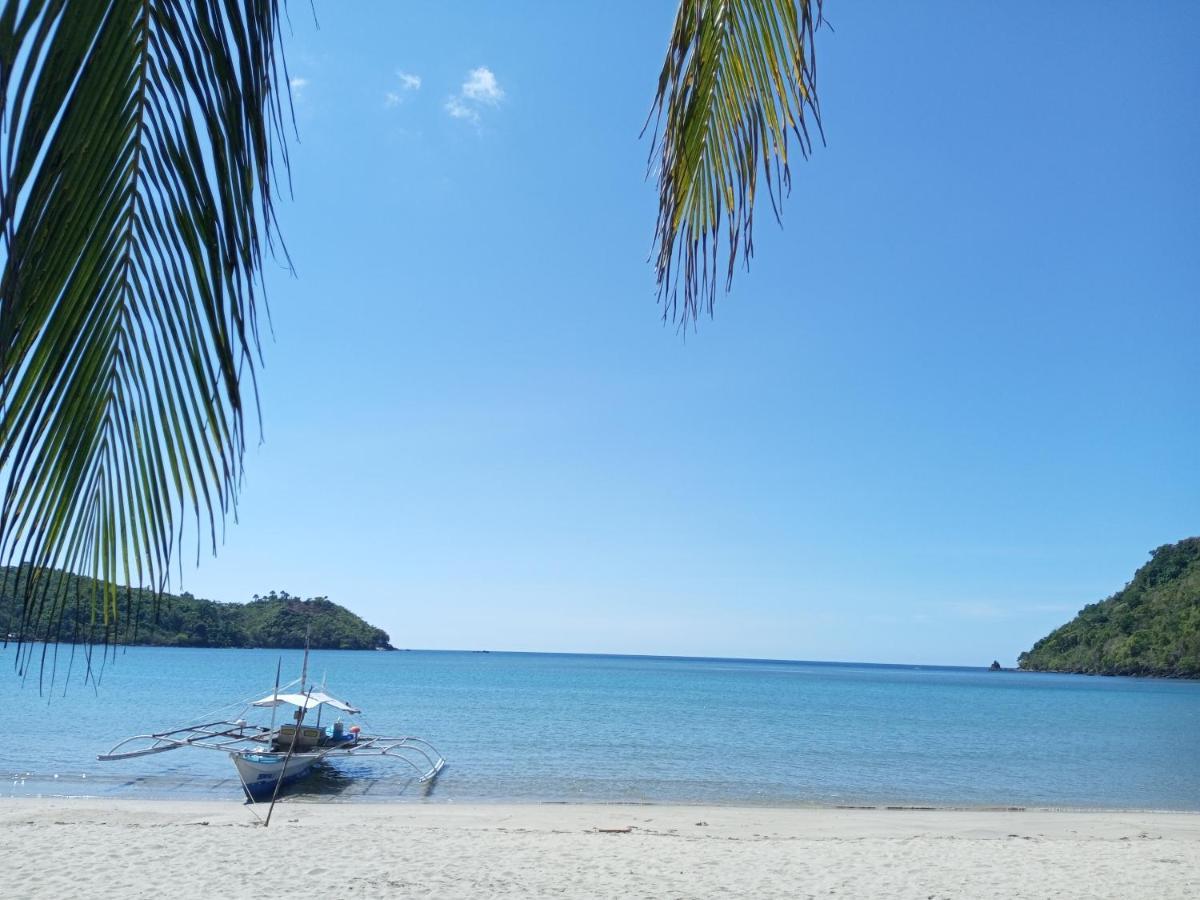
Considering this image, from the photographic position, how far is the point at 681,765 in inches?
980

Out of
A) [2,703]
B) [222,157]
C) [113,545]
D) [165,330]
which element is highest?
[222,157]

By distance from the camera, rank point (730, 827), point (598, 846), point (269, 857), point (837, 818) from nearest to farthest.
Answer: point (269, 857), point (598, 846), point (730, 827), point (837, 818)

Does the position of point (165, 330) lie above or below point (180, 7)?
below

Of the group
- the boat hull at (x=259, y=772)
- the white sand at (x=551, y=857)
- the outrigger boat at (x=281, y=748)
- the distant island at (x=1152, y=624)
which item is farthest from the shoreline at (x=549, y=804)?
the distant island at (x=1152, y=624)

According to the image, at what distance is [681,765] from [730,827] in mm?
9663

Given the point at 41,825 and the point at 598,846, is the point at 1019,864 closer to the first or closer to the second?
the point at 598,846

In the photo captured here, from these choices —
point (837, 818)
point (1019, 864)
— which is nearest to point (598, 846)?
point (1019, 864)

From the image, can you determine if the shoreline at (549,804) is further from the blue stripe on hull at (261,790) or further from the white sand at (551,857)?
Answer: the white sand at (551,857)

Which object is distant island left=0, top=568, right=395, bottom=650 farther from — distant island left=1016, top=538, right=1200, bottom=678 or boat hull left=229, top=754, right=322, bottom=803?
distant island left=1016, top=538, right=1200, bottom=678

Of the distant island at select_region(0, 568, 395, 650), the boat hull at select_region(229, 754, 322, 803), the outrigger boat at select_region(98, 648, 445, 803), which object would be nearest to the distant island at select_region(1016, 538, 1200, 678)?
the distant island at select_region(0, 568, 395, 650)

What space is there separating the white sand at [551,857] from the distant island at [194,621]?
2.55 metres

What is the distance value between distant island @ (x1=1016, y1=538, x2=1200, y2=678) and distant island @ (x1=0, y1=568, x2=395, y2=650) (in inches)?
3384

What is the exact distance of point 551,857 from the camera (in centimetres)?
1154

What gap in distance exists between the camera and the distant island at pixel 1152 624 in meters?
95.6
